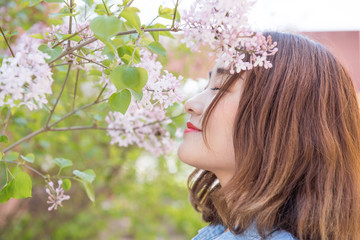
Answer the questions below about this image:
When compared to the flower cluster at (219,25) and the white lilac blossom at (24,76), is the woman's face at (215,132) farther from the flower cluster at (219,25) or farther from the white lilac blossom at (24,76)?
the white lilac blossom at (24,76)

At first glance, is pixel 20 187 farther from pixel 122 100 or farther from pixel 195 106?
pixel 195 106

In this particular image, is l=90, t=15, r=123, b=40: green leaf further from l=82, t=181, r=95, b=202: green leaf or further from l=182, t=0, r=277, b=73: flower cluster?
l=82, t=181, r=95, b=202: green leaf

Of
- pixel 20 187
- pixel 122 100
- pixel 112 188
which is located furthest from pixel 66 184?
pixel 112 188

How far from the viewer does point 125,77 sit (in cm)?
78

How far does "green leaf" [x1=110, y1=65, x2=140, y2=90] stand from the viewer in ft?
2.57

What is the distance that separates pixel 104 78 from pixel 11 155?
0.94 feet

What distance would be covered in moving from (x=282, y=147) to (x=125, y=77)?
0.54 meters

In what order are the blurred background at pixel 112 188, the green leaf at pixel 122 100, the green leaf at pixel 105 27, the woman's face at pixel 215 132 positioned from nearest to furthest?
1. the green leaf at pixel 105 27
2. the green leaf at pixel 122 100
3. the woman's face at pixel 215 132
4. the blurred background at pixel 112 188

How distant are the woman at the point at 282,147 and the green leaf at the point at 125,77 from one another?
1.31 feet

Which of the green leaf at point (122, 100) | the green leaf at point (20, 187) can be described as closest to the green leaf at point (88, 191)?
the green leaf at point (20, 187)

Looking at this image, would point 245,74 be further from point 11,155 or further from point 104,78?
point 11,155

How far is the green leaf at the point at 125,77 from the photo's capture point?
78 cm

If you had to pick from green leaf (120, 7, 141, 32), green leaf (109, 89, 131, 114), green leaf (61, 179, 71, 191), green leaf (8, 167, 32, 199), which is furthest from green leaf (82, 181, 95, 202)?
green leaf (120, 7, 141, 32)

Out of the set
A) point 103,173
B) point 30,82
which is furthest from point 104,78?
point 103,173
